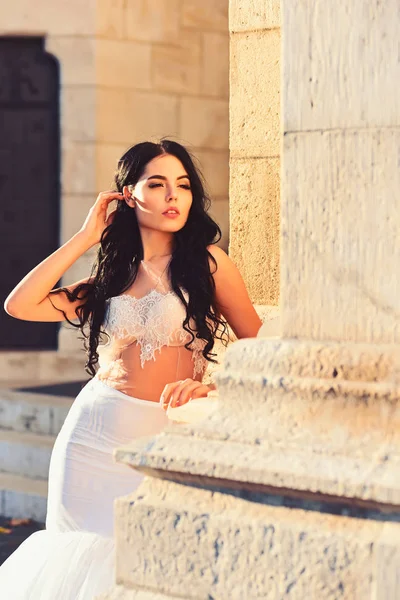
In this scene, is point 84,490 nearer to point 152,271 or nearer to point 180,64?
point 152,271

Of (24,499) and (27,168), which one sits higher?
(27,168)

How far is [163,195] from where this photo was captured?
309cm

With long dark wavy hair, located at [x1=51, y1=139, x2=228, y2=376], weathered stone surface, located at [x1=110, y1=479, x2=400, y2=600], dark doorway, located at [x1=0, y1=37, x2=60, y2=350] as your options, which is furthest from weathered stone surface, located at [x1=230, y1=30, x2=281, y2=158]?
dark doorway, located at [x1=0, y1=37, x2=60, y2=350]

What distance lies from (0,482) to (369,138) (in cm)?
497

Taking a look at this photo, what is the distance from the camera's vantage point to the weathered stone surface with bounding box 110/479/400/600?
1874 mm

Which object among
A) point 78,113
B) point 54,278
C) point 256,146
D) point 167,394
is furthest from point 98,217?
point 78,113

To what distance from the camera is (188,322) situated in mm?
3043

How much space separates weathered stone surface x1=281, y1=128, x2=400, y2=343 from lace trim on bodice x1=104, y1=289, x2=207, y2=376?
0.93m

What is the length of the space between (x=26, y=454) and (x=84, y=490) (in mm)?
3752

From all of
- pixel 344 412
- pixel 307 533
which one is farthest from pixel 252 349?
pixel 307 533

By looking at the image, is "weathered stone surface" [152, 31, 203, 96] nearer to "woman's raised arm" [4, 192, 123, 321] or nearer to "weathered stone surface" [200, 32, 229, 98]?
"weathered stone surface" [200, 32, 229, 98]

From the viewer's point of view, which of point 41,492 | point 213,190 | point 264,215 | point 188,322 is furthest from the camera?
point 213,190

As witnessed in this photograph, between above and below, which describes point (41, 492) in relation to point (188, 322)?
below

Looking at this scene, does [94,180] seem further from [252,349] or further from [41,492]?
[252,349]
